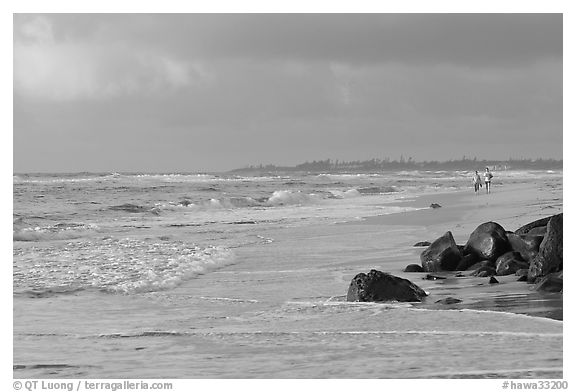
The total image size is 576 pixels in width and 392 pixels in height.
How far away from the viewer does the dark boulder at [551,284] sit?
951 centimetres

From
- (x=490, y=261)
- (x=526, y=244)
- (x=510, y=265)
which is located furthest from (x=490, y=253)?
(x=510, y=265)

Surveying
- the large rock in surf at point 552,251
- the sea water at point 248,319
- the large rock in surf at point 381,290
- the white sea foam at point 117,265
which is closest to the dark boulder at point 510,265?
the sea water at point 248,319

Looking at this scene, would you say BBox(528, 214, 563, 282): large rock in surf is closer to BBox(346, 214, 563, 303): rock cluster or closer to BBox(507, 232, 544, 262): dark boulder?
BBox(346, 214, 563, 303): rock cluster

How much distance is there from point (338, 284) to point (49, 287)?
4.31m

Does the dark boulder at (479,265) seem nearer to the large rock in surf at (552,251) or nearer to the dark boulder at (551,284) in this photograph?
the large rock in surf at (552,251)

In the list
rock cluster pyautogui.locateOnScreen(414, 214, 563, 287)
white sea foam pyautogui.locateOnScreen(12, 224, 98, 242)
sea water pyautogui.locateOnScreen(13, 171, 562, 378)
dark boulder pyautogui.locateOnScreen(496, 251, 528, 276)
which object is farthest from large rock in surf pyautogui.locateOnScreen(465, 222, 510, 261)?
white sea foam pyautogui.locateOnScreen(12, 224, 98, 242)

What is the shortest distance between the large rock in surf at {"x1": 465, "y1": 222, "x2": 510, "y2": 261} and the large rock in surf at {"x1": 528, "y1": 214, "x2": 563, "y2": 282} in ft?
6.04

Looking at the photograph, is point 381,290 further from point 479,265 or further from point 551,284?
point 479,265

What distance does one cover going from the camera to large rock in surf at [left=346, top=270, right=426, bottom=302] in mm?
9516
